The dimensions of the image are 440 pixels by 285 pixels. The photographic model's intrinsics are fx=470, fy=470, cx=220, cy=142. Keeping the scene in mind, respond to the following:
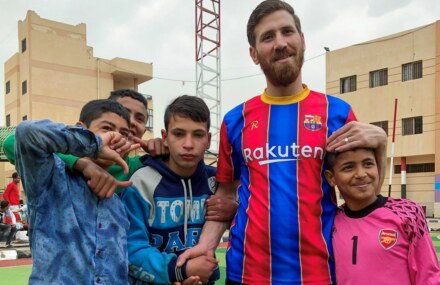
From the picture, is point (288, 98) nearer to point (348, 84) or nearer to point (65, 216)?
point (65, 216)

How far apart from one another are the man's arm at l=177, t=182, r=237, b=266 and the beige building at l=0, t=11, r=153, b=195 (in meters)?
20.5

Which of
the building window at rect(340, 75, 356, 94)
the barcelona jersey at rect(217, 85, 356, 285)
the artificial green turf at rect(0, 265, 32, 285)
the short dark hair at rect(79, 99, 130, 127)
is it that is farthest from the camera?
the building window at rect(340, 75, 356, 94)

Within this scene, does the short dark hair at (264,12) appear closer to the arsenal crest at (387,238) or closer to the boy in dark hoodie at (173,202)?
the boy in dark hoodie at (173,202)

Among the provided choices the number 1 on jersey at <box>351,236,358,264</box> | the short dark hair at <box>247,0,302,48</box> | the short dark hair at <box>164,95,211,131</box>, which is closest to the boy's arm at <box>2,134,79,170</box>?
the short dark hair at <box>164,95,211,131</box>

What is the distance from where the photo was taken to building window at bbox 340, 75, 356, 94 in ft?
71.4

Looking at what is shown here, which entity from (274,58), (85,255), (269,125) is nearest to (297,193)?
(269,125)

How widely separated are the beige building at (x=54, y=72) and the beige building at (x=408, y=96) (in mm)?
10394

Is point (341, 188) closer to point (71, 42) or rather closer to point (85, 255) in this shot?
point (85, 255)

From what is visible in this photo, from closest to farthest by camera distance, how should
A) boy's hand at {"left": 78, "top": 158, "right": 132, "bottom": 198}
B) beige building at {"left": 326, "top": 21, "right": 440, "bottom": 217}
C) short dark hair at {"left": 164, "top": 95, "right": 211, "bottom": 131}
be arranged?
boy's hand at {"left": 78, "top": 158, "right": 132, "bottom": 198}, short dark hair at {"left": 164, "top": 95, "right": 211, "bottom": 131}, beige building at {"left": 326, "top": 21, "right": 440, "bottom": 217}

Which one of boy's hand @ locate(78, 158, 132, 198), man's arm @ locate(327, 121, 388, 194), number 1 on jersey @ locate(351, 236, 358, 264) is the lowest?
number 1 on jersey @ locate(351, 236, 358, 264)

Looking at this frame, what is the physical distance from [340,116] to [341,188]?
349mm

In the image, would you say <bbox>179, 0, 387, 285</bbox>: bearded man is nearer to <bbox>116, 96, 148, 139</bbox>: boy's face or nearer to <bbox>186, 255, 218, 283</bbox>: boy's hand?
<bbox>186, 255, 218, 283</bbox>: boy's hand

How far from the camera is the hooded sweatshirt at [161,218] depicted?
2154mm

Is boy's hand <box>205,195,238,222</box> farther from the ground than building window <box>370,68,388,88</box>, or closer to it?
closer to it
